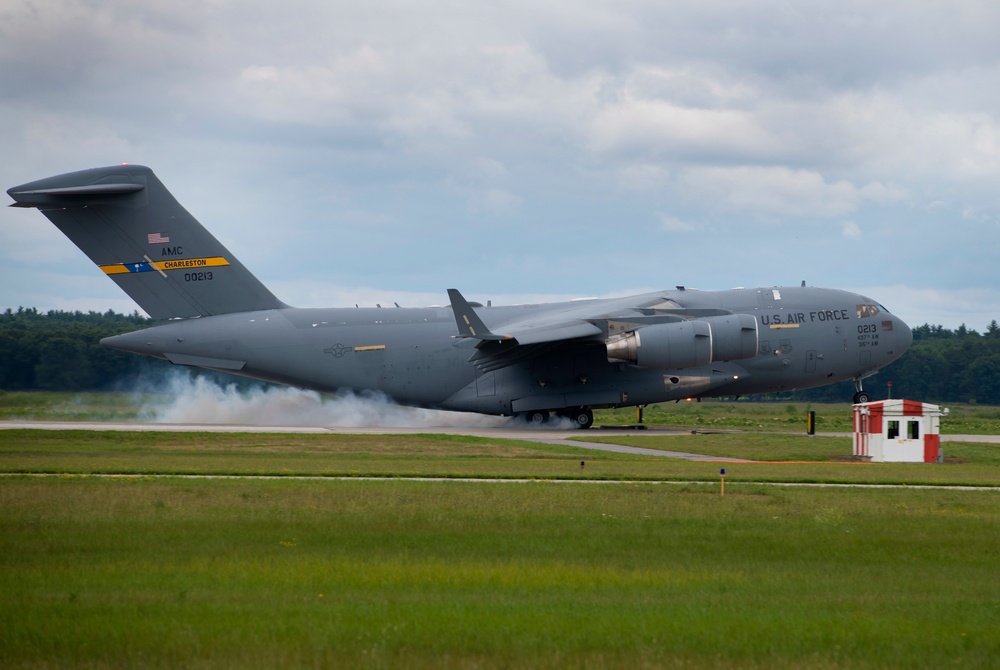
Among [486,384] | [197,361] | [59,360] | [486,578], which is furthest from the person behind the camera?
[59,360]

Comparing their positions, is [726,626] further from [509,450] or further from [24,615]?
[509,450]

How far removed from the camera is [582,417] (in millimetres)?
37875

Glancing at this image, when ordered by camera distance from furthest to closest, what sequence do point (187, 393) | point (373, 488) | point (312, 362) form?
point (187, 393)
point (312, 362)
point (373, 488)

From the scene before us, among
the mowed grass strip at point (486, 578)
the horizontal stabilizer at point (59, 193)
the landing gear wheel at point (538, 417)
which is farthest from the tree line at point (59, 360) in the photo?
the mowed grass strip at point (486, 578)

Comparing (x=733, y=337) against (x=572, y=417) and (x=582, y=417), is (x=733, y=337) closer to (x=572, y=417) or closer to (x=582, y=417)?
(x=582, y=417)

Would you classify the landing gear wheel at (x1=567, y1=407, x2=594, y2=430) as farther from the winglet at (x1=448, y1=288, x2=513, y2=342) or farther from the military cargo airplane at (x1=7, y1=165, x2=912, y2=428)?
the winglet at (x1=448, y1=288, x2=513, y2=342)

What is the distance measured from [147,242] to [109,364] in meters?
8.45

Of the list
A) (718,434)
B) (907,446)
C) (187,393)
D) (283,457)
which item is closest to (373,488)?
(283,457)

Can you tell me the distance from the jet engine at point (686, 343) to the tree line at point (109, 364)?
55.9ft

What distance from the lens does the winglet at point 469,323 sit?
3422cm

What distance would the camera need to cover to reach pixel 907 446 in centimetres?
2889

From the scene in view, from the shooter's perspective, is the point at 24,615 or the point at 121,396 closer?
the point at 24,615

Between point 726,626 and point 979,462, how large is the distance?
21652mm

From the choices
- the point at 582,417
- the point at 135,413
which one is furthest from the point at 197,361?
the point at 582,417
